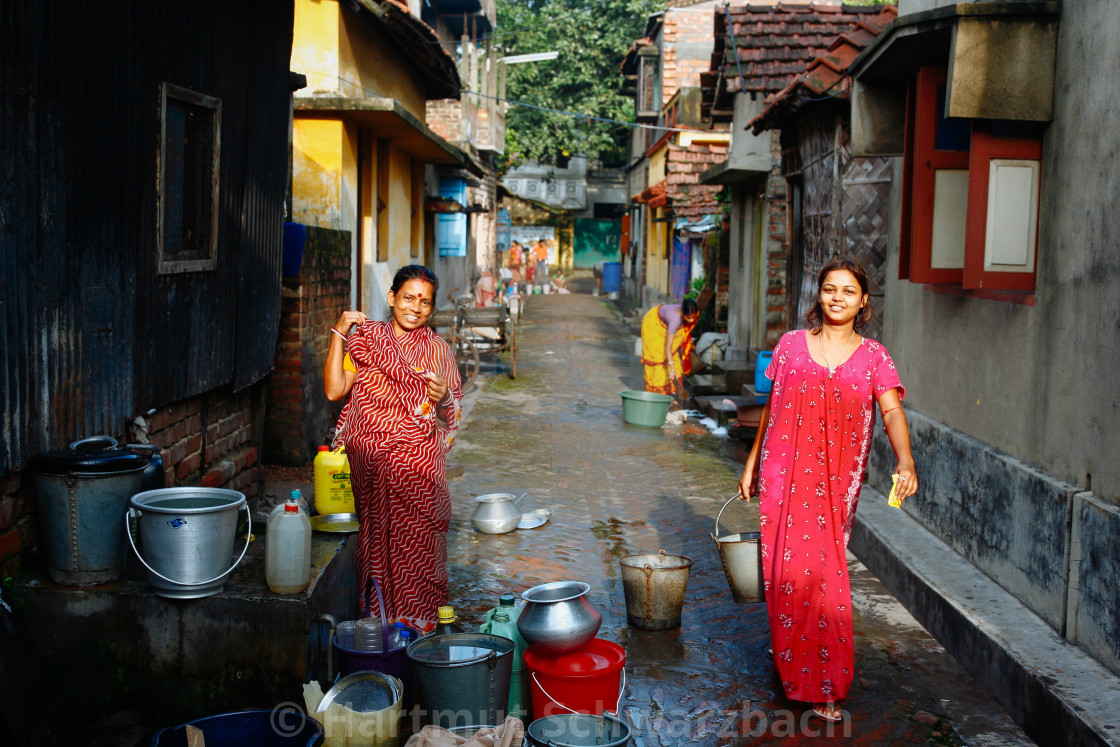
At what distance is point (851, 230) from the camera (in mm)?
9500

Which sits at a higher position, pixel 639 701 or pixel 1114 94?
pixel 1114 94

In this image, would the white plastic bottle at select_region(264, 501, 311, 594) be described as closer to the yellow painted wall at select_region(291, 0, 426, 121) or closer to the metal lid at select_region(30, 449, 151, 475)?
the metal lid at select_region(30, 449, 151, 475)

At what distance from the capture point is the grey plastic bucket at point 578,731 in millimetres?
3707

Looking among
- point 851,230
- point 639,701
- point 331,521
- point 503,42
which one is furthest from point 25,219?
point 503,42

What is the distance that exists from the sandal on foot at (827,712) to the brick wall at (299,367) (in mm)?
5717

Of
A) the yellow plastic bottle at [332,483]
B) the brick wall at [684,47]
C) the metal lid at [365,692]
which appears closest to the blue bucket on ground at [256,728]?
the metal lid at [365,692]

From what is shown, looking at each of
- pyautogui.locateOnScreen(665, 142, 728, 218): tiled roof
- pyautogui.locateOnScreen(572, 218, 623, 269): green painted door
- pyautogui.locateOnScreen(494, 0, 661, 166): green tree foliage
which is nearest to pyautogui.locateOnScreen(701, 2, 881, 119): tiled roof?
pyautogui.locateOnScreen(665, 142, 728, 218): tiled roof

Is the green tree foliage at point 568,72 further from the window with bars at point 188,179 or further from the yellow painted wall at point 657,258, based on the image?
the window with bars at point 188,179

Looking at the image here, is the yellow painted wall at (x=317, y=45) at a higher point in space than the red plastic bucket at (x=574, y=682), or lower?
higher

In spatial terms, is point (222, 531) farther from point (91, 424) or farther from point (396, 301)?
point (396, 301)

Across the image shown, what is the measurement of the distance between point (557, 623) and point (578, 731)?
0.48m

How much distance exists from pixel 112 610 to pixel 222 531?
60 cm

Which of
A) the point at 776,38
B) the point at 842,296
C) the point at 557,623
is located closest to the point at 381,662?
the point at 557,623

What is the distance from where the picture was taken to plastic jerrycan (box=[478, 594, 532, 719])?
14.5 feet
